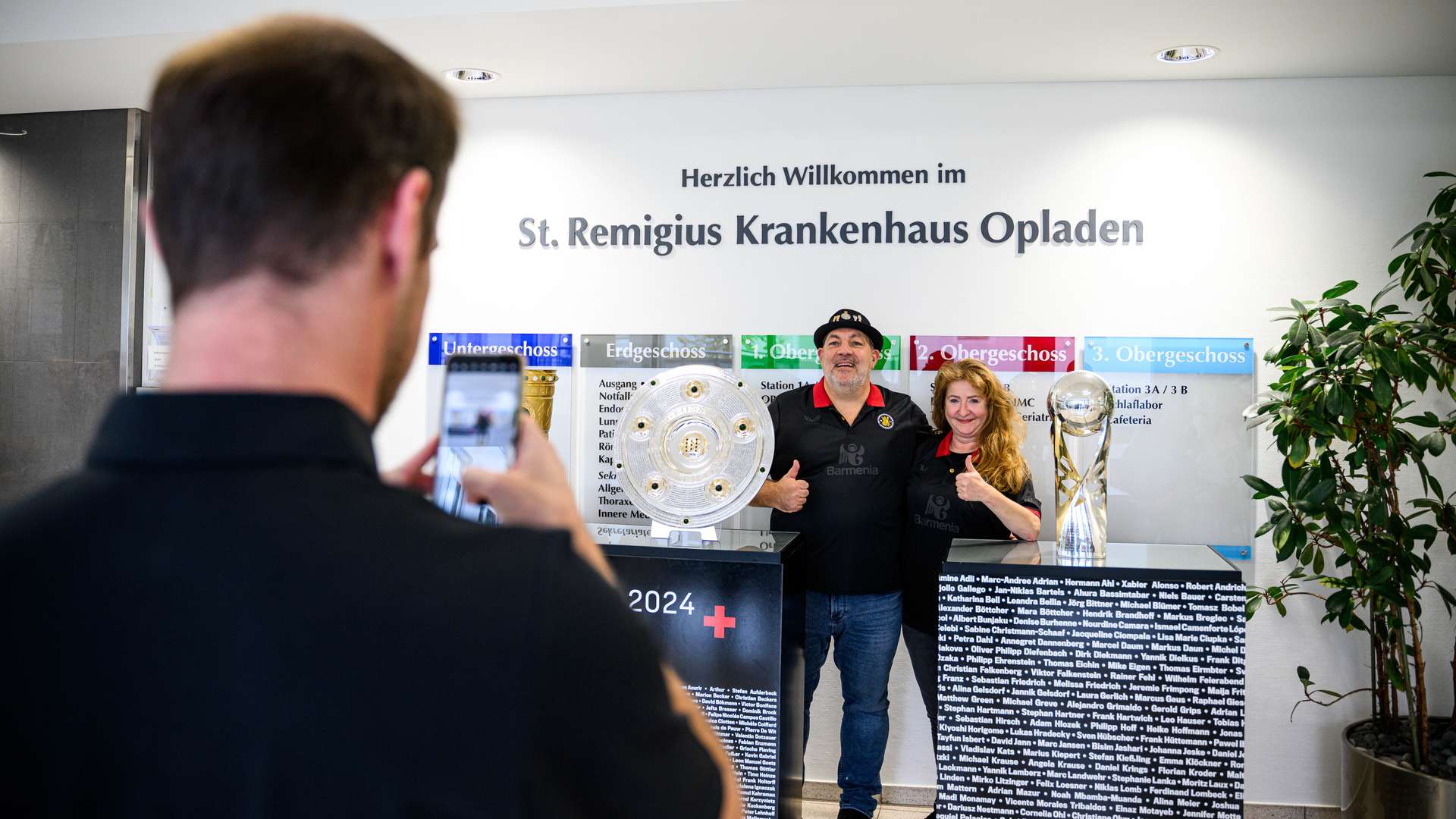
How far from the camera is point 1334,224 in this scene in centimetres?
386

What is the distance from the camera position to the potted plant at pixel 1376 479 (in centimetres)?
324

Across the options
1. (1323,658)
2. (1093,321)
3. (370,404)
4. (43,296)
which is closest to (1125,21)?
(1093,321)

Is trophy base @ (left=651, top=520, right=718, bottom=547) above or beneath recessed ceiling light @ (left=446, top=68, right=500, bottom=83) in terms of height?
beneath

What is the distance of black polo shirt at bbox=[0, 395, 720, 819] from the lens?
1.84ft

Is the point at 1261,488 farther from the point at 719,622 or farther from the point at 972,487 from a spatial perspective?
the point at 719,622

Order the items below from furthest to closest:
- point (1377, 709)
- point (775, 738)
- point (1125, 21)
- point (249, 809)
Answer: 1. point (1377, 709)
2. point (1125, 21)
3. point (775, 738)
4. point (249, 809)

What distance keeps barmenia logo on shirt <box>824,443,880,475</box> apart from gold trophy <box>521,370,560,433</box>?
1.11 metres

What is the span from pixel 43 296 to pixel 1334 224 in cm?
548

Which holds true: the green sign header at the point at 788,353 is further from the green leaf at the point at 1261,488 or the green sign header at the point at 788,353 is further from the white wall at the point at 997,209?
the green leaf at the point at 1261,488

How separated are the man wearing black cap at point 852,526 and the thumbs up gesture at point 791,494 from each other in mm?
45

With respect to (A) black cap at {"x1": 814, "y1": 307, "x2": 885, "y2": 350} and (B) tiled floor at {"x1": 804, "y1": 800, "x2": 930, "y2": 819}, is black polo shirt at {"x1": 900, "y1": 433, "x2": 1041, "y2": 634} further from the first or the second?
(B) tiled floor at {"x1": 804, "y1": 800, "x2": 930, "y2": 819}

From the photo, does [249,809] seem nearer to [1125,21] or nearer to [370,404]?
[370,404]

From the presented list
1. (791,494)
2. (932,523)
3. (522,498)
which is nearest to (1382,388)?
(932,523)

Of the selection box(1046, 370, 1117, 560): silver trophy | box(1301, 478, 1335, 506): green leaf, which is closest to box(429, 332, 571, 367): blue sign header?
box(1046, 370, 1117, 560): silver trophy
